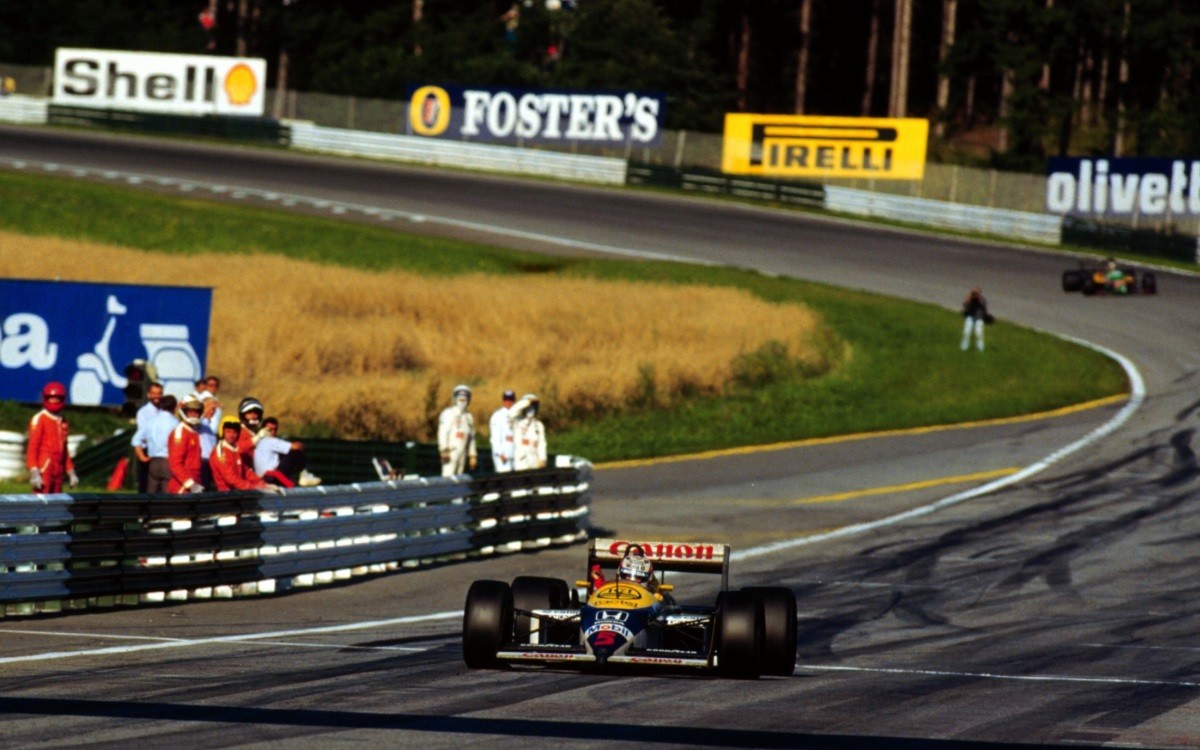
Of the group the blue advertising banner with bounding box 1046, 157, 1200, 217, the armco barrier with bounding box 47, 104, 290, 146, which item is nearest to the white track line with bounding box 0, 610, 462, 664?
the blue advertising banner with bounding box 1046, 157, 1200, 217

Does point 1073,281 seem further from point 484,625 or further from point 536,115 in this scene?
point 484,625

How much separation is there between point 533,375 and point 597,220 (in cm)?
1839

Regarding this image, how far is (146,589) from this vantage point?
576 inches

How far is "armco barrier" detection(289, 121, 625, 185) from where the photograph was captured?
59.1 meters

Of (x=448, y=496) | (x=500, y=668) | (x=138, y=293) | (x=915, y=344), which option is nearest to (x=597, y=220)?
(x=915, y=344)

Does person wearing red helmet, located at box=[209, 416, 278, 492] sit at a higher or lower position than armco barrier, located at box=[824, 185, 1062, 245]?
lower

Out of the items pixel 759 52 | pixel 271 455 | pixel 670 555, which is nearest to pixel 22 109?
pixel 759 52

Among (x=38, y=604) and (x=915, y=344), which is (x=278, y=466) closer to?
(x=38, y=604)

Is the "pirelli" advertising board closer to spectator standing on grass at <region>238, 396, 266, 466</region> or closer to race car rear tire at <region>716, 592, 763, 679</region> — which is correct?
spectator standing on grass at <region>238, 396, 266, 466</region>

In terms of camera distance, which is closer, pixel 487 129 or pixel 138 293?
pixel 138 293

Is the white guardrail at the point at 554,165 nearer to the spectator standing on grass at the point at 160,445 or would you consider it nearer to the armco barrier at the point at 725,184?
the armco barrier at the point at 725,184

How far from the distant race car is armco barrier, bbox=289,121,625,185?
1884cm

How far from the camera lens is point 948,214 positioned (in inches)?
2130

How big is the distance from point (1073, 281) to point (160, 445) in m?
30.1
